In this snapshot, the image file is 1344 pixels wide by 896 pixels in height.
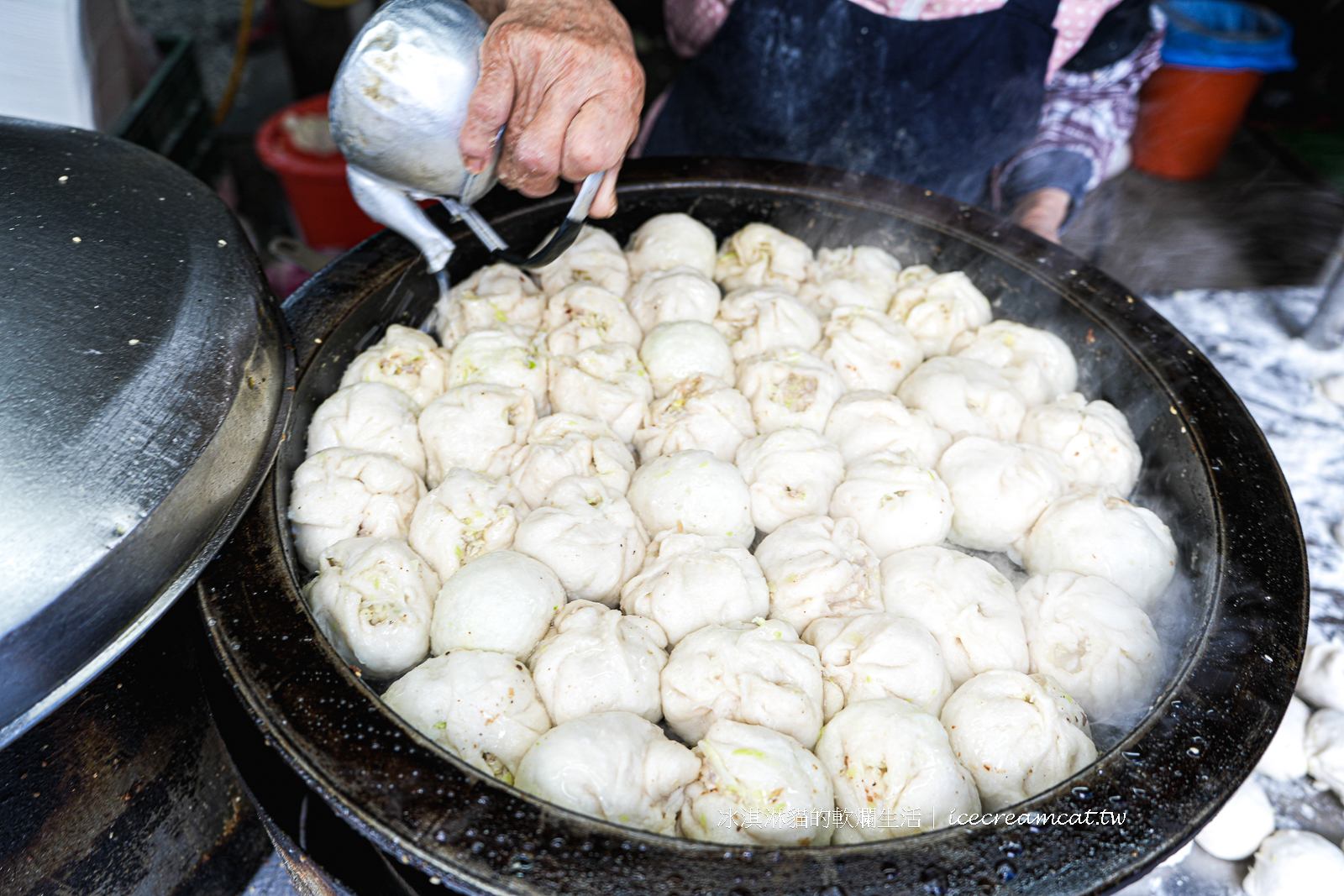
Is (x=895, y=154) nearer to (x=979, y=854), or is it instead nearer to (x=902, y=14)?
(x=902, y=14)

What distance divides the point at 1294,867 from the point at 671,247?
7.34 feet

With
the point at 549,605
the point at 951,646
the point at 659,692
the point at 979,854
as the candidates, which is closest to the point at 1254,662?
the point at 951,646

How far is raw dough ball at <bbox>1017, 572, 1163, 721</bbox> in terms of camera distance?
161 centimetres

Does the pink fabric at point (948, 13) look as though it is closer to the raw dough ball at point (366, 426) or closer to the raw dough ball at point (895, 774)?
the raw dough ball at point (366, 426)

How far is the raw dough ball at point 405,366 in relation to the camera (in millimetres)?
2033

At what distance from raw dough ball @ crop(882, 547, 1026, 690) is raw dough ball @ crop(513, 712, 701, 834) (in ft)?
1.93

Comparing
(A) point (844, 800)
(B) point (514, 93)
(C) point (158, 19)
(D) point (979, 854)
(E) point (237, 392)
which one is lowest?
(C) point (158, 19)

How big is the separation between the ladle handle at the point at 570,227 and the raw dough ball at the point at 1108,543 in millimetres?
1259

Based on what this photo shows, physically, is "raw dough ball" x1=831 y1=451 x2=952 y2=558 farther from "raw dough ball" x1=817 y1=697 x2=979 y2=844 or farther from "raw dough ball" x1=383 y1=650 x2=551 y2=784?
"raw dough ball" x1=383 y1=650 x2=551 y2=784

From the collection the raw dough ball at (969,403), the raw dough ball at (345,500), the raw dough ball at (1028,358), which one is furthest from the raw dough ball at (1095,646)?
the raw dough ball at (345,500)

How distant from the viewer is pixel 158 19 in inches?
301

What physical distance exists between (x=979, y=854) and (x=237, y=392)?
1404mm

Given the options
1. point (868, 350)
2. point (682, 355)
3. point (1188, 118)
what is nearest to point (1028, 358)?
point (868, 350)

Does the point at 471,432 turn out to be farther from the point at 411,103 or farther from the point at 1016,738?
the point at 1016,738
